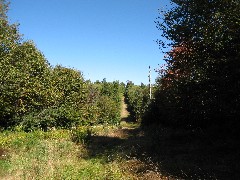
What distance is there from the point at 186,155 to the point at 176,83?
3443 millimetres

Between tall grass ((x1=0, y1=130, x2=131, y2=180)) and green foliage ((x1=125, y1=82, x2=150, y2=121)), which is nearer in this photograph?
tall grass ((x1=0, y1=130, x2=131, y2=180))

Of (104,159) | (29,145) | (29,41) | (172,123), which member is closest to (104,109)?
(29,41)

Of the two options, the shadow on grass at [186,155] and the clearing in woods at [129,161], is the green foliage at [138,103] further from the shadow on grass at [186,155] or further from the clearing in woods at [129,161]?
the clearing in woods at [129,161]

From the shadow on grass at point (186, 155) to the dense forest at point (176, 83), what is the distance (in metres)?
0.62

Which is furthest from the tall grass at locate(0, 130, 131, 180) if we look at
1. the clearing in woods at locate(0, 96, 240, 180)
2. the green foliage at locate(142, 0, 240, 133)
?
the green foliage at locate(142, 0, 240, 133)

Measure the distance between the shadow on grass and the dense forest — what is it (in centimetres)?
62

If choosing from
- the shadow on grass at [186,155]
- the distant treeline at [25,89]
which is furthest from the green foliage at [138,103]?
the shadow on grass at [186,155]

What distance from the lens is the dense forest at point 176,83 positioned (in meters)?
10.8

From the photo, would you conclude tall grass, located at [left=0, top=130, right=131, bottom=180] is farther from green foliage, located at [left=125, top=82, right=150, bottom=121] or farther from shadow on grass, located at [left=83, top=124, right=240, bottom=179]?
green foliage, located at [left=125, top=82, right=150, bottom=121]

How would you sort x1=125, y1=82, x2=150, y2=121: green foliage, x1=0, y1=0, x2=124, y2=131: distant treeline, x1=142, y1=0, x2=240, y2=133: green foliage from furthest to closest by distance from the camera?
1. x1=125, y1=82, x2=150, y2=121: green foliage
2. x1=0, y1=0, x2=124, y2=131: distant treeline
3. x1=142, y1=0, x2=240, y2=133: green foliage

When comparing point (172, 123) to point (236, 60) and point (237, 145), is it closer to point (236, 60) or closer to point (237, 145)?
point (237, 145)

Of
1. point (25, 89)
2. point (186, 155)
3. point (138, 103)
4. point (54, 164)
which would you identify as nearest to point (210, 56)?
point (186, 155)

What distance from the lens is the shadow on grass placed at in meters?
10.6

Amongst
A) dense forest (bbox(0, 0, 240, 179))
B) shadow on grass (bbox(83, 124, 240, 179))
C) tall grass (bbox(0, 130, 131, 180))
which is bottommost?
tall grass (bbox(0, 130, 131, 180))
